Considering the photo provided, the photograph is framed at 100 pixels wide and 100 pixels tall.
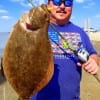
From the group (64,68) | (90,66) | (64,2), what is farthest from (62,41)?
(90,66)

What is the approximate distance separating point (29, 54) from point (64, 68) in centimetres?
98

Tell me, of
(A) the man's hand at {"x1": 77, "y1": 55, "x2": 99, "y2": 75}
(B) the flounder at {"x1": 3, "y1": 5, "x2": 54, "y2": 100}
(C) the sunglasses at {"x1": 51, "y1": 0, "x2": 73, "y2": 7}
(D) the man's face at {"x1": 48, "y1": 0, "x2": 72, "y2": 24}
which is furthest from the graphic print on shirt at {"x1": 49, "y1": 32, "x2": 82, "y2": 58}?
(B) the flounder at {"x1": 3, "y1": 5, "x2": 54, "y2": 100}

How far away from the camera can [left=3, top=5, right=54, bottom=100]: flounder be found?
313 cm

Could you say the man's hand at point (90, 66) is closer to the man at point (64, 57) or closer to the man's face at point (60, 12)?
the man at point (64, 57)

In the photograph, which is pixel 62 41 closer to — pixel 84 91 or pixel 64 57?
pixel 64 57

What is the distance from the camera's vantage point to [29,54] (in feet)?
10.4

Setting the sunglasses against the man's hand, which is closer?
the man's hand

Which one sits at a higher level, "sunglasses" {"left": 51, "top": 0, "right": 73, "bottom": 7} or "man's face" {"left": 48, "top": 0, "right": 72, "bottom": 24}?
"sunglasses" {"left": 51, "top": 0, "right": 73, "bottom": 7}

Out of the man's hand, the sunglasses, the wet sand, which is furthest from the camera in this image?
the wet sand

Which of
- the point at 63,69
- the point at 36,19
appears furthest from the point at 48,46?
the point at 63,69

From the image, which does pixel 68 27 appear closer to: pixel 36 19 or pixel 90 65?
pixel 90 65

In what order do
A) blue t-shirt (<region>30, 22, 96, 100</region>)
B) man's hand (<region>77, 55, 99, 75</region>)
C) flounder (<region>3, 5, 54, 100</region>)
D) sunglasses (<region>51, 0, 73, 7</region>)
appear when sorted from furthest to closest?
sunglasses (<region>51, 0, 73, 7</region>) < blue t-shirt (<region>30, 22, 96, 100</region>) < man's hand (<region>77, 55, 99, 75</region>) < flounder (<region>3, 5, 54, 100</region>)

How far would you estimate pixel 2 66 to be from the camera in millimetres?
3217

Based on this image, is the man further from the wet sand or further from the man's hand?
the wet sand
